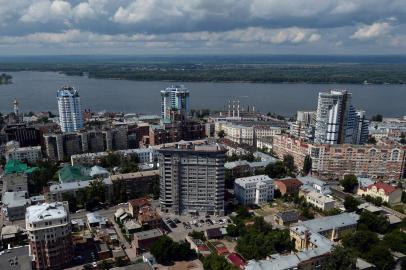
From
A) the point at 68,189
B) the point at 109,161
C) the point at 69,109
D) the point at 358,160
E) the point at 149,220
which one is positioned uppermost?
the point at 69,109

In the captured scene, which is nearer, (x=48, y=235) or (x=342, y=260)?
(x=342, y=260)

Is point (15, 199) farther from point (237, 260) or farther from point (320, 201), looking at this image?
point (320, 201)

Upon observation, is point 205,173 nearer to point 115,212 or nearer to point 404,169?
point 115,212

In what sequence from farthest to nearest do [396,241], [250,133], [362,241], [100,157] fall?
[250,133] < [100,157] < [396,241] < [362,241]

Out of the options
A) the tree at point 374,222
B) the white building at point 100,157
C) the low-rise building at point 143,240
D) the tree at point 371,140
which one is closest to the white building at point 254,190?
the tree at point 374,222

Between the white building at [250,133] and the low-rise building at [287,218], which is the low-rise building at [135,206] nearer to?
the low-rise building at [287,218]

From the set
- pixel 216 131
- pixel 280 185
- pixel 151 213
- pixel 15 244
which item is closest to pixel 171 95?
pixel 216 131

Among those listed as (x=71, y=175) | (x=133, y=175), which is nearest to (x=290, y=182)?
(x=133, y=175)

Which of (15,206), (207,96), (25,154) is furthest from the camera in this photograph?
(207,96)
